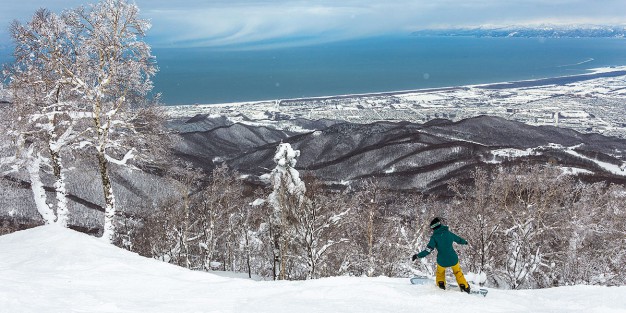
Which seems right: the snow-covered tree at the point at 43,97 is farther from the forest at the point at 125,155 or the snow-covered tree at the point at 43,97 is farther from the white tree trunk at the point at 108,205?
the white tree trunk at the point at 108,205

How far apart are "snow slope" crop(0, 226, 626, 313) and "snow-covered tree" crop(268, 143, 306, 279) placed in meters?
15.2

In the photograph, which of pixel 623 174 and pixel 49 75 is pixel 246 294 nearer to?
pixel 49 75

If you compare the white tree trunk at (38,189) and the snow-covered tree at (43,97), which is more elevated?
the snow-covered tree at (43,97)

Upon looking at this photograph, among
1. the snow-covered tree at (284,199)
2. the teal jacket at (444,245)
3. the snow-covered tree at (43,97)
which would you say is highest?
the snow-covered tree at (43,97)

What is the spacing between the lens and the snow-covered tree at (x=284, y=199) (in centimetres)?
2872

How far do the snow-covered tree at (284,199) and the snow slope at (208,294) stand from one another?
15220mm

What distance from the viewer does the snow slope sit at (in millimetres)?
9297

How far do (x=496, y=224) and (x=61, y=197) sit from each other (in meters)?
26.2

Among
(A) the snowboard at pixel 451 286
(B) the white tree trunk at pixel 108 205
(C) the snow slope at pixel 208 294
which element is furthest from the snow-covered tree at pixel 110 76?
(A) the snowboard at pixel 451 286

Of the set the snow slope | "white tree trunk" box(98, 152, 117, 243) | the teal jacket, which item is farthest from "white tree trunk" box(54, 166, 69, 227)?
the teal jacket

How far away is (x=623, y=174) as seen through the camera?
140625 millimetres

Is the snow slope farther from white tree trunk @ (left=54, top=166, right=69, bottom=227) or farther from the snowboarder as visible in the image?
white tree trunk @ (left=54, top=166, right=69, bottom=227)

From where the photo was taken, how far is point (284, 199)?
29.0m

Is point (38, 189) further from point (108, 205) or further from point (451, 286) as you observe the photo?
point (451, 286)
